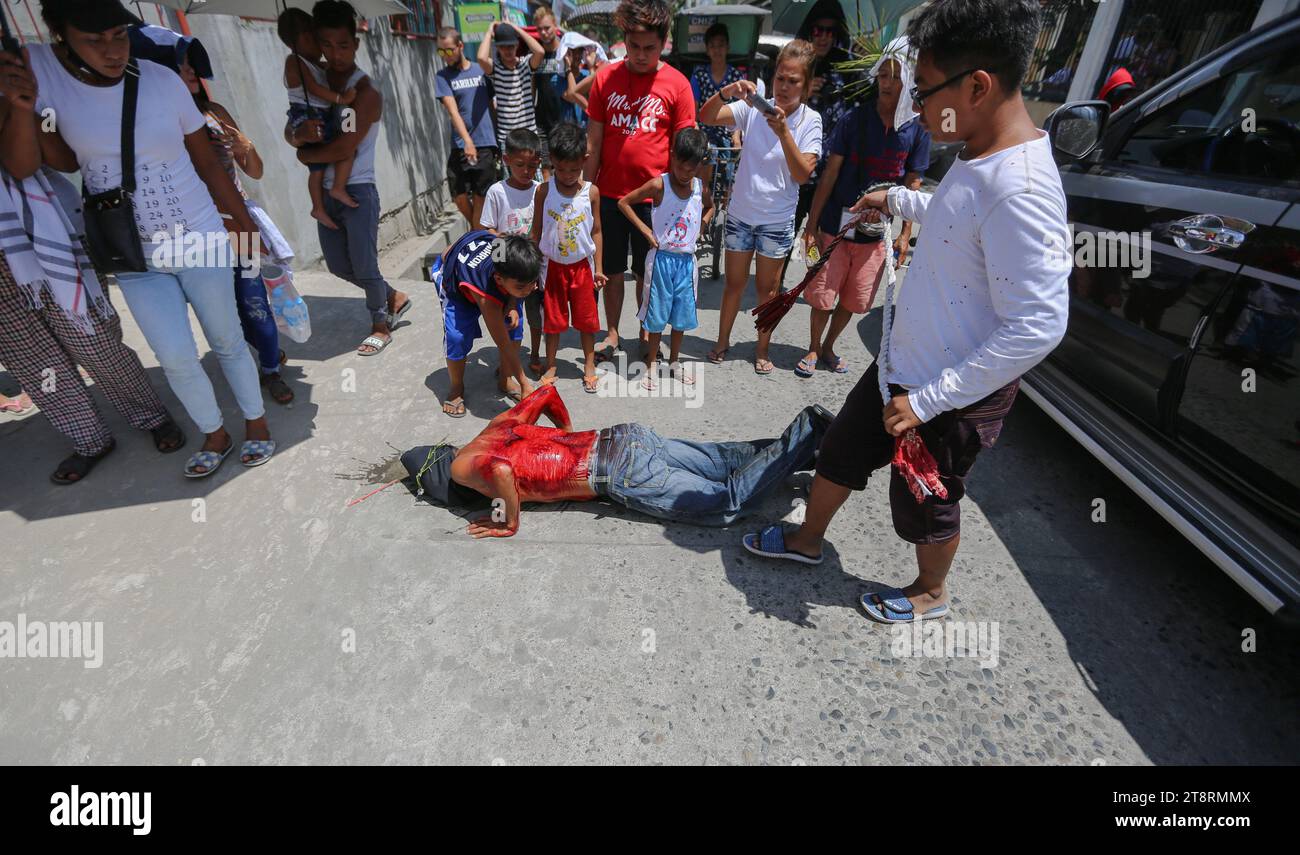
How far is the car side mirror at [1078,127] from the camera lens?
2887mm

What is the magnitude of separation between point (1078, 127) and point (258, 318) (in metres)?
4.43

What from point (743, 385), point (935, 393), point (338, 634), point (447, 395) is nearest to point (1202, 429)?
point (935, 393)

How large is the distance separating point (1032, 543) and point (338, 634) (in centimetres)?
290

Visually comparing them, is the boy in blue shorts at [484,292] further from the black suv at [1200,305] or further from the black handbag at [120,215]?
the black suv at [1200,305]

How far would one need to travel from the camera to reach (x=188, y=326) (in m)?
2.82

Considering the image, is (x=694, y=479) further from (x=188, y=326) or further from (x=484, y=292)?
(x=188, y=326)

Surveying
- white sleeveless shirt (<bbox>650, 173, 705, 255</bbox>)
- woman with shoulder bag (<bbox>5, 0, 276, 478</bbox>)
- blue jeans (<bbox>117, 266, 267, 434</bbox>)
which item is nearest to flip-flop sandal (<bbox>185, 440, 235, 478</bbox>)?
woman with shoulder bag (<bbox>5, 0, 276, 478</bbox>)

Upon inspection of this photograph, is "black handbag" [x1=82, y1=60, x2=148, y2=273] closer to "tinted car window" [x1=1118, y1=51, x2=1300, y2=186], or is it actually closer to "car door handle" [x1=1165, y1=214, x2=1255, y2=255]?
"car door handle" [x1=1165, y1=214, x2=1255, y2=255]

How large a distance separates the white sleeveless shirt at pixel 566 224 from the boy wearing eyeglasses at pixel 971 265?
6.38 feet

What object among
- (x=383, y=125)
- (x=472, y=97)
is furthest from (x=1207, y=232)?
(x=383, y=125)

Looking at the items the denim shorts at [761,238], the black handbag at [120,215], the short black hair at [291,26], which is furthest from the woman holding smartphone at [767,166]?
the black handbag at [120,215]

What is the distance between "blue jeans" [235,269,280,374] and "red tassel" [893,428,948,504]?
3409 millimetres

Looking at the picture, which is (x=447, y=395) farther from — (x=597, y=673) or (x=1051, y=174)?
(x=1051, y=174)

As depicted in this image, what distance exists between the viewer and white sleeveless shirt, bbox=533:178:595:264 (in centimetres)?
344
